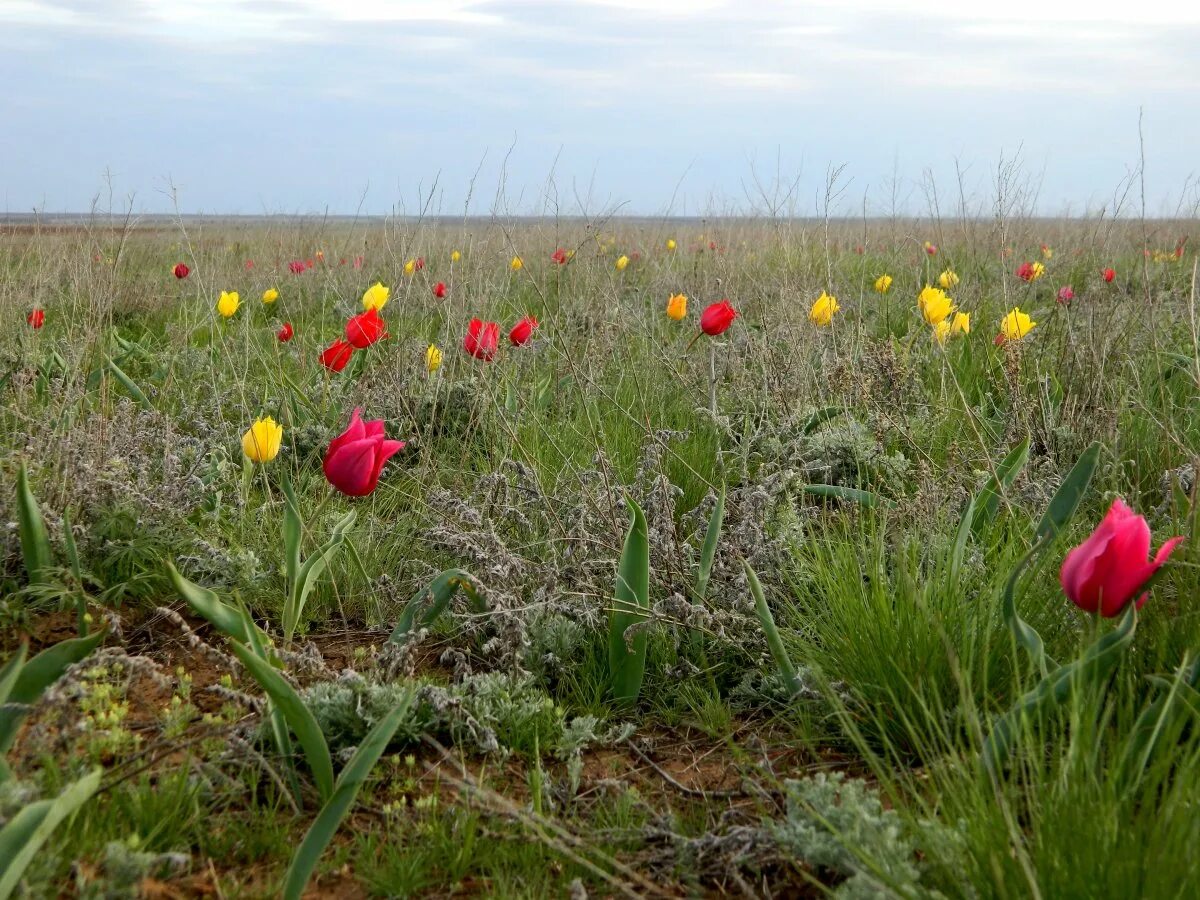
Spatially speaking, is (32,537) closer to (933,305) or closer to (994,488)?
(994,488)

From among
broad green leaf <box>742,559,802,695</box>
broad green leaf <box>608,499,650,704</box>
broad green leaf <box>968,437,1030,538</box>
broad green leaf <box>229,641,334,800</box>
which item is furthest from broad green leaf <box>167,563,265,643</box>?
broad green leaf <box>968,437,1030,538</box>

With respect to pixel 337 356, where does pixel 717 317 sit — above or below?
above

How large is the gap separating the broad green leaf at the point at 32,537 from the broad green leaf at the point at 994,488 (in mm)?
1984

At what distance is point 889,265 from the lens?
26.1 ft

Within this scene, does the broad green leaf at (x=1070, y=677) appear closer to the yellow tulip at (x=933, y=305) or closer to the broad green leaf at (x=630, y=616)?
the broad green leaf at (x=630, y=616)

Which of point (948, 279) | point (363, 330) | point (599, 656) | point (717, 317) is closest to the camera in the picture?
point (599, 656)

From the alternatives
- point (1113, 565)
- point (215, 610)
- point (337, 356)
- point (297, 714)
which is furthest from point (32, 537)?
point (1113, 565)

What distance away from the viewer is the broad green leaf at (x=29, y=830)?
125cm

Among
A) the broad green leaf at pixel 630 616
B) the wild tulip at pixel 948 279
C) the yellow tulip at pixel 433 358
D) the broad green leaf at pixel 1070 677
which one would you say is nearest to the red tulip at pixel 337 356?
the yellow tulip at pixel 433 358

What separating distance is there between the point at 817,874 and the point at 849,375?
5.03 ft

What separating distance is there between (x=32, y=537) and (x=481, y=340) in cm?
134

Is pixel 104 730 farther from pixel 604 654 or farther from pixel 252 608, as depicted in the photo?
pixel 604 654

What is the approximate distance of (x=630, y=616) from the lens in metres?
2.16

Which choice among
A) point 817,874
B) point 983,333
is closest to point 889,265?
point 983,333
